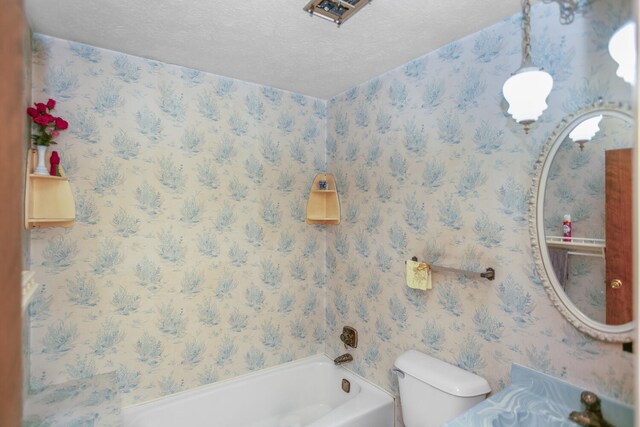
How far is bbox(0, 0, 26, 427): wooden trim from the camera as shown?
32cm

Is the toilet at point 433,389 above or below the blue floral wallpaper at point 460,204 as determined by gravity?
below

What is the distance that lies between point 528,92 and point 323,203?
150 centimetres

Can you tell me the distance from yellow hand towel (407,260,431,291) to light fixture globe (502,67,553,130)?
0.83 metres

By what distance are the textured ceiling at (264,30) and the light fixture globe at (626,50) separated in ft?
3.20

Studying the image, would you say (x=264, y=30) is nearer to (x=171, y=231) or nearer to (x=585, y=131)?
(x=171, y=231)

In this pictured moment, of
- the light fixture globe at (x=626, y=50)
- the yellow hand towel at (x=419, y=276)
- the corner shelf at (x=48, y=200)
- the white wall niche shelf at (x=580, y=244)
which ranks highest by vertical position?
the light fixture globe at (x=626, y=50)

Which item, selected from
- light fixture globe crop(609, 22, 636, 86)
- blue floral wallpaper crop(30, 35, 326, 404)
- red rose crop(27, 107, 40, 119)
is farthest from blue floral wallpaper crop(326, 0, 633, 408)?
red rose crop(27, 107, 40, 119)

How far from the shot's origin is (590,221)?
3.66 ft

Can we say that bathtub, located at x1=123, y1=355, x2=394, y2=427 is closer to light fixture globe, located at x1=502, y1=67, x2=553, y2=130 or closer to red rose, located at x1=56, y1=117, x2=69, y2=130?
red rose, located at x1=56, y1=117, x2=69, y2=130

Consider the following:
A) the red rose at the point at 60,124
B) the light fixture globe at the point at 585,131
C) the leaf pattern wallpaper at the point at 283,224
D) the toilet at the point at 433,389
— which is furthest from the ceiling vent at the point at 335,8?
the toilet at the point at 433,389

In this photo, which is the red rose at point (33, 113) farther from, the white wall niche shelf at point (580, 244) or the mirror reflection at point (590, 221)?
the white wall niche shelf at point (580, 244)

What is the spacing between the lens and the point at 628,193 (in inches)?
25.3

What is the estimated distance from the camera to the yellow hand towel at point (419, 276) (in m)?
1.77

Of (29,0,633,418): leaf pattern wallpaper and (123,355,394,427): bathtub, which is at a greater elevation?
(29,0,633,418): leaf pattern wallpaper
